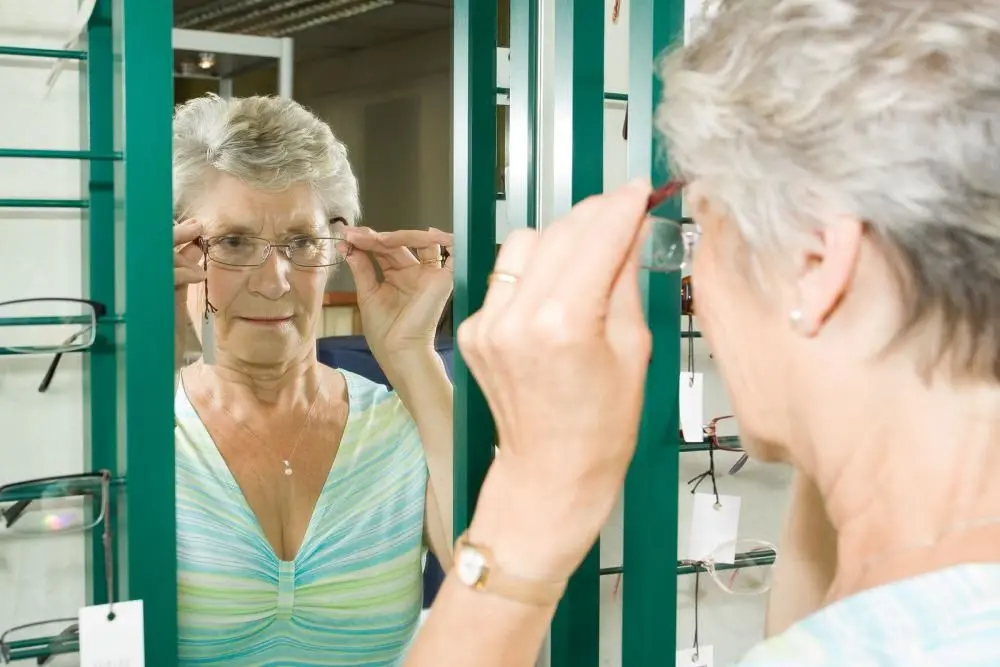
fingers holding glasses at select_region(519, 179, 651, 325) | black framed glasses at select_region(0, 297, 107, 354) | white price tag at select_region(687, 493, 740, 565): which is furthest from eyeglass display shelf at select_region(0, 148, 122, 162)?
white price tag at select_region(687, 493, 740, 565)

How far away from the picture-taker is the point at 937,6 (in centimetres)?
52

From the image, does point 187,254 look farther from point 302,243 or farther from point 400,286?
point 400,286

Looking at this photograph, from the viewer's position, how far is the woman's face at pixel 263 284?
0.94 metres

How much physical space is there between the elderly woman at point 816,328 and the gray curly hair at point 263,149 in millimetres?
391

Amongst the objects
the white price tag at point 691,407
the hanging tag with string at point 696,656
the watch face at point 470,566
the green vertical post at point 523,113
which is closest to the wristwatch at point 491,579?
the watch face at point 470,566

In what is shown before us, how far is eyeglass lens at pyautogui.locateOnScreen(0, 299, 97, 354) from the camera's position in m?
1.03

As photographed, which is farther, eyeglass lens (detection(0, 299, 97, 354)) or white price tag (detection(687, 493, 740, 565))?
white price tag (detection(687, 493, 740, 565))

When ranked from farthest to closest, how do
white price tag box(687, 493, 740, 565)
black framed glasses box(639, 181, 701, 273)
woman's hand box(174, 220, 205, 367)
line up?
white price tag box(687, 493, 740, 565)
woman's hand box(174, 220, 205, 367)
black framed glasses box(639, 181, 701, 273)

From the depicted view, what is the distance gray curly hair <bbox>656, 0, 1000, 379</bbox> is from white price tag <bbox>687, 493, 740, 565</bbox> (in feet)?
3.27

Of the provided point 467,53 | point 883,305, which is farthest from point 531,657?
point 467,53

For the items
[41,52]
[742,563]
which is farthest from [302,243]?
[742,563]

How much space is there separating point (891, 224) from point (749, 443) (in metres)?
0.21

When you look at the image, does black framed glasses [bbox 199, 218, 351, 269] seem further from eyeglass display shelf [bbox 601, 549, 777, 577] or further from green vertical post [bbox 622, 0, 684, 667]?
eyeglass display shelf [bbox 601, 549, 777, 577]

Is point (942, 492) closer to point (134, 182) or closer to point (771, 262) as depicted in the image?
point (771, 262)
